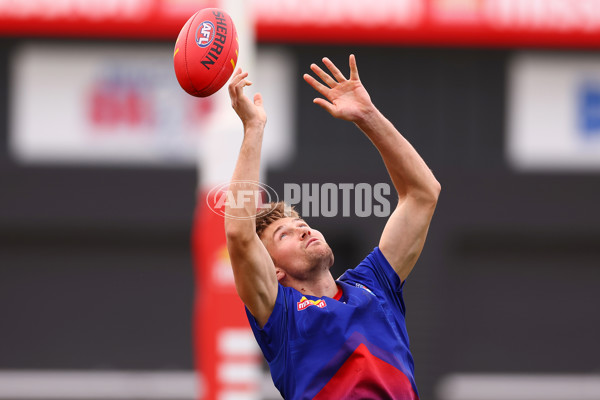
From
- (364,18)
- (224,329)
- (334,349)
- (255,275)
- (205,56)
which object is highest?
(364,18)

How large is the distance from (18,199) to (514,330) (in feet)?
23.5

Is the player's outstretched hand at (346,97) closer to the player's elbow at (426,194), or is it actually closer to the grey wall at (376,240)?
the player's elbow at (426,194)

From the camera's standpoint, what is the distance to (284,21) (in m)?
13.0

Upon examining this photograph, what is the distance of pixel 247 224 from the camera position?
4.52m

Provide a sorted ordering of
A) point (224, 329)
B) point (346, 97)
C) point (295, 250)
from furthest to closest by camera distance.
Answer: point (224, 329) → point (346, 97) → point (295, 250)

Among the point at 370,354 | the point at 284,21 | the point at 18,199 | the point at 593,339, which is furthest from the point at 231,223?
the point at 593,339

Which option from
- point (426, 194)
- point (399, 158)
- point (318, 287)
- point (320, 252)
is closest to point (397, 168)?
point (399, 158)

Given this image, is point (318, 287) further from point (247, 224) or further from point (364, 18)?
point (364, 18)

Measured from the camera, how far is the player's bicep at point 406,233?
16.8 ft

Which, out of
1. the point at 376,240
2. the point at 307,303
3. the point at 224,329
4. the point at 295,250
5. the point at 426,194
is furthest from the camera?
the point at 376,240

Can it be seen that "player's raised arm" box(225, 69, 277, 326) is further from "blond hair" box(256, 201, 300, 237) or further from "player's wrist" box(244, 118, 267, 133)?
"blond hair" box(256, 201, 300, 237)

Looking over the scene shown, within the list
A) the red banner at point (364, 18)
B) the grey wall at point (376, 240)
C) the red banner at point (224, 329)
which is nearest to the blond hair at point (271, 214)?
the red banner at point (224, 329)

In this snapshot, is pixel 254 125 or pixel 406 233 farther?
pixel 406 233

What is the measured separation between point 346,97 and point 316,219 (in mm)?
8461
